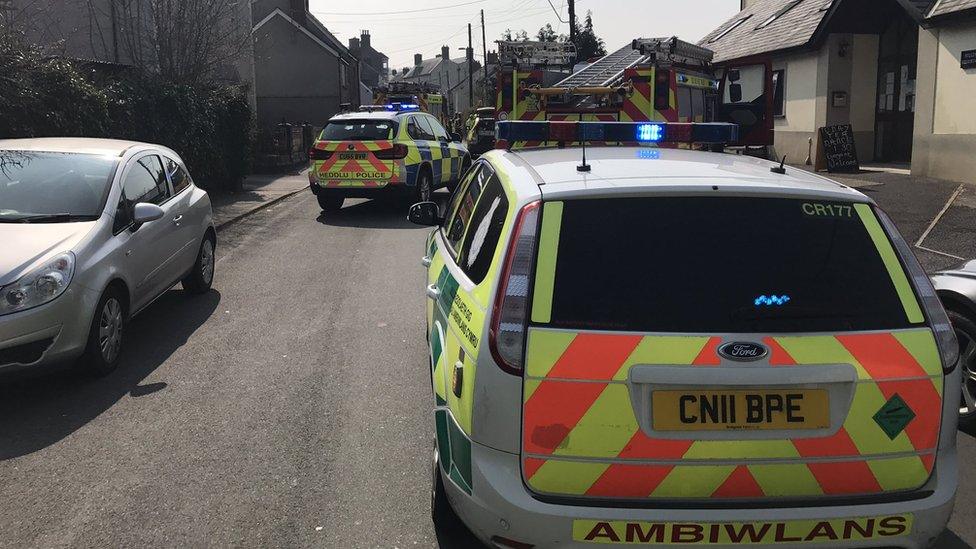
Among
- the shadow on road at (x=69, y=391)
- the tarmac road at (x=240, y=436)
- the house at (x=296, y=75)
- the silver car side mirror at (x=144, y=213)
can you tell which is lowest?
the tarmac road at (x=240, y=436)

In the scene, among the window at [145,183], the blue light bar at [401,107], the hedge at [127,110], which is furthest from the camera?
the blue light bar at [401,107]

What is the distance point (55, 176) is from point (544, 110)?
8305mm

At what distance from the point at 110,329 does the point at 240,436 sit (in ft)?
5.70

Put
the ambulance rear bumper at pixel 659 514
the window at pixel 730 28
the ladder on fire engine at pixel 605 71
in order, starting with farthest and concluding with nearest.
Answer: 1. the window at pixel 730 28
2. the ladder on fire engine at pixel 605 71
3. the ambulance rear bumper at pixel 659 514

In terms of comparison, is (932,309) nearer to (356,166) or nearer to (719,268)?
(719,268)

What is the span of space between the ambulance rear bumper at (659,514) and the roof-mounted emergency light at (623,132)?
2069 mm

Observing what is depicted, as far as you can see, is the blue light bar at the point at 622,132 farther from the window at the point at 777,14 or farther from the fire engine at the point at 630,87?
the window at the point at 777,14

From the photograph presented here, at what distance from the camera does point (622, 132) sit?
4.52 metres

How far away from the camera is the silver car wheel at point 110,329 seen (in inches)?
229

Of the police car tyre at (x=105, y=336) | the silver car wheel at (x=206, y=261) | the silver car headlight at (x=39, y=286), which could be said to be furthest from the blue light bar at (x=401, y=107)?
the silver car headlight at (x=39, y=286)

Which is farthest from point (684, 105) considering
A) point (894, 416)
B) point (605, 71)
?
point (894, 416)

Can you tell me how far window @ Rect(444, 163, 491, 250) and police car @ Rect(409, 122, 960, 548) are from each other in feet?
4.26

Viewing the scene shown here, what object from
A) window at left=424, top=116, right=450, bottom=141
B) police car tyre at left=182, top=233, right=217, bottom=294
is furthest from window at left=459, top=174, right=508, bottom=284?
window at left=424, top=116, right=450, bottom=141

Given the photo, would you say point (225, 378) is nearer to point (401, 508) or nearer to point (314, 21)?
point (401, 508)
